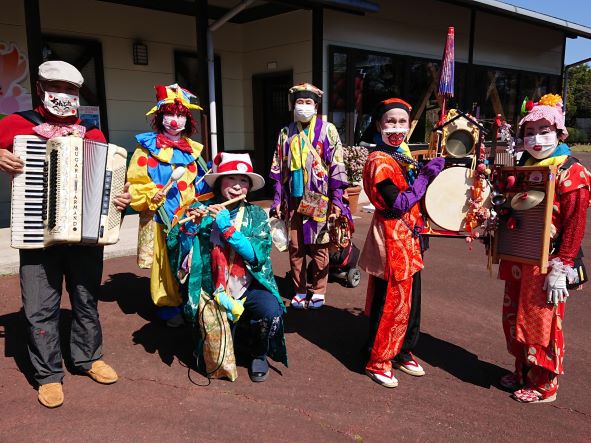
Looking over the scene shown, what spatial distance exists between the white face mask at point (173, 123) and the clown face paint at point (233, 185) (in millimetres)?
926

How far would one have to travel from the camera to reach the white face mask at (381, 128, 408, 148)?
2812 mm

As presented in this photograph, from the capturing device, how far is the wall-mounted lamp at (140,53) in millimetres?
8117

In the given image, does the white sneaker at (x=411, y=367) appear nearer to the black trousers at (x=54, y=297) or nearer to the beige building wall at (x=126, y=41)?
the black trousers at (x=54, y=297)

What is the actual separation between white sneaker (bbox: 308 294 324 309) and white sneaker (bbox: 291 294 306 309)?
6cm

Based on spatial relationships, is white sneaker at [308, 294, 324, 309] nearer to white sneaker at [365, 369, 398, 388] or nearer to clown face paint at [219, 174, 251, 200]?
white sneaker at [365, 369, 398, 388]

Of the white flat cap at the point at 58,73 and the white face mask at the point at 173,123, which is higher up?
the white flat cap at the point at 58,73

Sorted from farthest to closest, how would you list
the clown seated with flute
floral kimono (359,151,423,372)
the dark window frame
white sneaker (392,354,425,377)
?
1. the dark window frame
2. white sneaker (392,354,425,377)
3. the clown seated with flute
4. floral kimono (359,151,423,372)

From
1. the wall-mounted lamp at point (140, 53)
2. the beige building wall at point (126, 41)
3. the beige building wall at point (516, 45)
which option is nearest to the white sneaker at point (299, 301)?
the beige building wall at point (126, 41)

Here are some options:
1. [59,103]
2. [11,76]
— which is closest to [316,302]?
[59,103]

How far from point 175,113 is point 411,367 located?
8.16 ft

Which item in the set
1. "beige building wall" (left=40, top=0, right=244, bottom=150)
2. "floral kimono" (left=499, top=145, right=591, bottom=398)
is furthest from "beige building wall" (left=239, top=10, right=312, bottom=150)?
"floral kimono" (left=499, top=145, right=591, bottom=398)

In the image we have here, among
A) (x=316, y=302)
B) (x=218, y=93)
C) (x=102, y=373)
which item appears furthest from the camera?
(x=218, y=93)

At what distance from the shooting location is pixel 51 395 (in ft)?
9.02

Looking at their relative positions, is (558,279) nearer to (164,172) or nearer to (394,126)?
(394,126)
